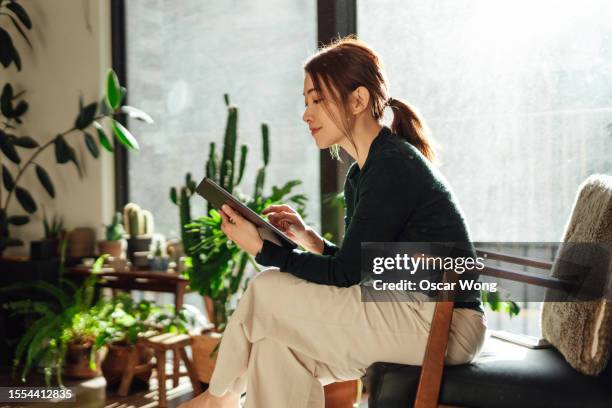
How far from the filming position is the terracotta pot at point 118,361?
116 inches

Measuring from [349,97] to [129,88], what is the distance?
2.28 metres

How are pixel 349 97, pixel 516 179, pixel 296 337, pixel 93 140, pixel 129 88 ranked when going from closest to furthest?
pixel 296 337 → pixel 349 97 → pixel 516 179 → pixel 93 140 → pixel 129 88

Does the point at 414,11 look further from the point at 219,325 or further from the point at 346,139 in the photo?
the point at 219,325

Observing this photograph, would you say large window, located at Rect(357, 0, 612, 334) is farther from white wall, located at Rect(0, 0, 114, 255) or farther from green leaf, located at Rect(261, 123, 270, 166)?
white wall, located at Rect(0, 0, 114, 255)

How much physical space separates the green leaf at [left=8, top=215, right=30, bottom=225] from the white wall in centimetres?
13

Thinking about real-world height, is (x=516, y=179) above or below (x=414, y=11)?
below

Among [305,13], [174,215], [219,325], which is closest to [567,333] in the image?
[219,325]

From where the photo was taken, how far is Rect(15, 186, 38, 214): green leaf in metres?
3.64

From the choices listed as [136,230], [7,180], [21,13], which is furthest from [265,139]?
[21,13]

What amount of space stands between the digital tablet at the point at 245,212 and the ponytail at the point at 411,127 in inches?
18.2

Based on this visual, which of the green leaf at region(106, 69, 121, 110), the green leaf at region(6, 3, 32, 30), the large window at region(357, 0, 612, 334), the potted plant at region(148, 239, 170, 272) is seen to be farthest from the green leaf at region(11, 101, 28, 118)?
the large window at region(357, 0, 612, 334)

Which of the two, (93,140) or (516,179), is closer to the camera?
(516,179)

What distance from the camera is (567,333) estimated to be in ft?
5.62

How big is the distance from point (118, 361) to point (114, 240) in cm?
76
